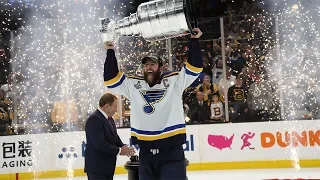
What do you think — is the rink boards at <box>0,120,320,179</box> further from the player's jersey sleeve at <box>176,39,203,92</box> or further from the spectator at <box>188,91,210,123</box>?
the player's jersey sleeve at <box>176,39,203,92</box>

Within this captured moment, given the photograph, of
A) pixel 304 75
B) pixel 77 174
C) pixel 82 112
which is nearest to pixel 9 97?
pixel 82 112

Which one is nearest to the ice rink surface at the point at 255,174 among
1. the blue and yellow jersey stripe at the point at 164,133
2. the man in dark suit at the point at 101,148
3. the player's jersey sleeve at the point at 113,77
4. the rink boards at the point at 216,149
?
the rink boards at the point at 216,149

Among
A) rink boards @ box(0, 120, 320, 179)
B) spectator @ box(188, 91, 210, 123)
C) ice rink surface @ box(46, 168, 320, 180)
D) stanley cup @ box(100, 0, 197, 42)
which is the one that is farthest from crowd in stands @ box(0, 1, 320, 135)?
stanley cup @ box(100, 0, 197, 42)

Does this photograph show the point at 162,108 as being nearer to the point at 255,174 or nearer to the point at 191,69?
the point at 191,69

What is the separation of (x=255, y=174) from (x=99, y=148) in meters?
3.21

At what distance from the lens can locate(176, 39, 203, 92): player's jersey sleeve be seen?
299 cm

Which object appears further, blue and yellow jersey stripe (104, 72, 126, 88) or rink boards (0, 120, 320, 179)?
rink boards (0, 120, 320, 179)

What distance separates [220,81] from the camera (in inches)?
312

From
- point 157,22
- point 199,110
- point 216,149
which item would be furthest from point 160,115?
point 199,110

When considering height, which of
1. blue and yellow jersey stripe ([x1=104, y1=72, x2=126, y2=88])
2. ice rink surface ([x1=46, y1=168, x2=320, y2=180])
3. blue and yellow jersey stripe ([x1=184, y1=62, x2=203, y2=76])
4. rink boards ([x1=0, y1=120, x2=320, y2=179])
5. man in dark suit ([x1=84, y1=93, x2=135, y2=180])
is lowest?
ice rink surface ([x1=46, y1=168, x2=320, y2=180])

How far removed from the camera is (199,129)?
7.16 m

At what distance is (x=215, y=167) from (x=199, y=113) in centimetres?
101

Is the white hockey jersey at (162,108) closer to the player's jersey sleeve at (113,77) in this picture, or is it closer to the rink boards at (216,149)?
the player's jersey sleeve at (113,77)

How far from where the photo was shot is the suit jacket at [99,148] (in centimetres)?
368
